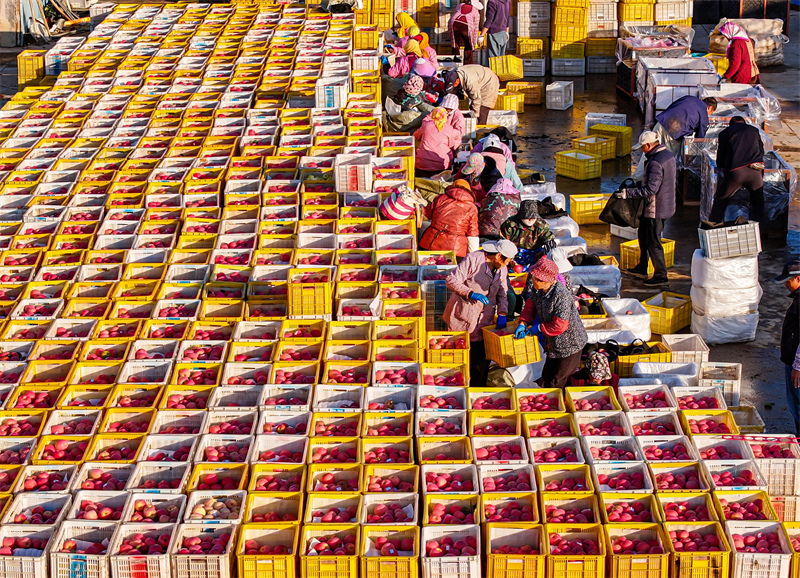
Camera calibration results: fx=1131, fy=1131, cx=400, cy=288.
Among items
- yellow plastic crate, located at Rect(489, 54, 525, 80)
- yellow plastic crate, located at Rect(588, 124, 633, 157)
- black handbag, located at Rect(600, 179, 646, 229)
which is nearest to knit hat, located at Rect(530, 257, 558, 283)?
black handbag, located at Rect(600, 179, 646, 229)

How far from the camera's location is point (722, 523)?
309 inches

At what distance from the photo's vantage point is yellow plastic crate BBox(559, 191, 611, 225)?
14.9 m

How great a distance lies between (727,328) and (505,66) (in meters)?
9.37

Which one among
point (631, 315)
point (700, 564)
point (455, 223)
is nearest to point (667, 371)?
point (631, 315)

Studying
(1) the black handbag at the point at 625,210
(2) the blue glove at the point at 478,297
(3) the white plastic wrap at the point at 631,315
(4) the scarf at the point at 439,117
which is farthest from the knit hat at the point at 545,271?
(4) the scarf at the point at 439,117

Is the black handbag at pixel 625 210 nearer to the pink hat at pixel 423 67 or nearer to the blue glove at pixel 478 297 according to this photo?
the blue glove at pixel 478 297

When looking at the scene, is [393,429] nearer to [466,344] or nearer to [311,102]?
[466,344]

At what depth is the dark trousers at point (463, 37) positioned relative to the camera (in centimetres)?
2016

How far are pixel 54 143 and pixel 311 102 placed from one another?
347cm

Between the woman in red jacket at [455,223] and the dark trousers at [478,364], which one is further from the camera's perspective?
the woman in red jacket at [455,223]

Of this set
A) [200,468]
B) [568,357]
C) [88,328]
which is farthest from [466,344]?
[88,328]

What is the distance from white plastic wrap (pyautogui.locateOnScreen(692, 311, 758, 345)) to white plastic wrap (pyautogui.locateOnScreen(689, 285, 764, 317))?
0.18 ft

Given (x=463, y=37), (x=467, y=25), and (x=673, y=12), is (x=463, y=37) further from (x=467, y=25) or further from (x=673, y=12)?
(x=673, y=12)

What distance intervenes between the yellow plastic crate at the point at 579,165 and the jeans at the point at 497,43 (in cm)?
461
